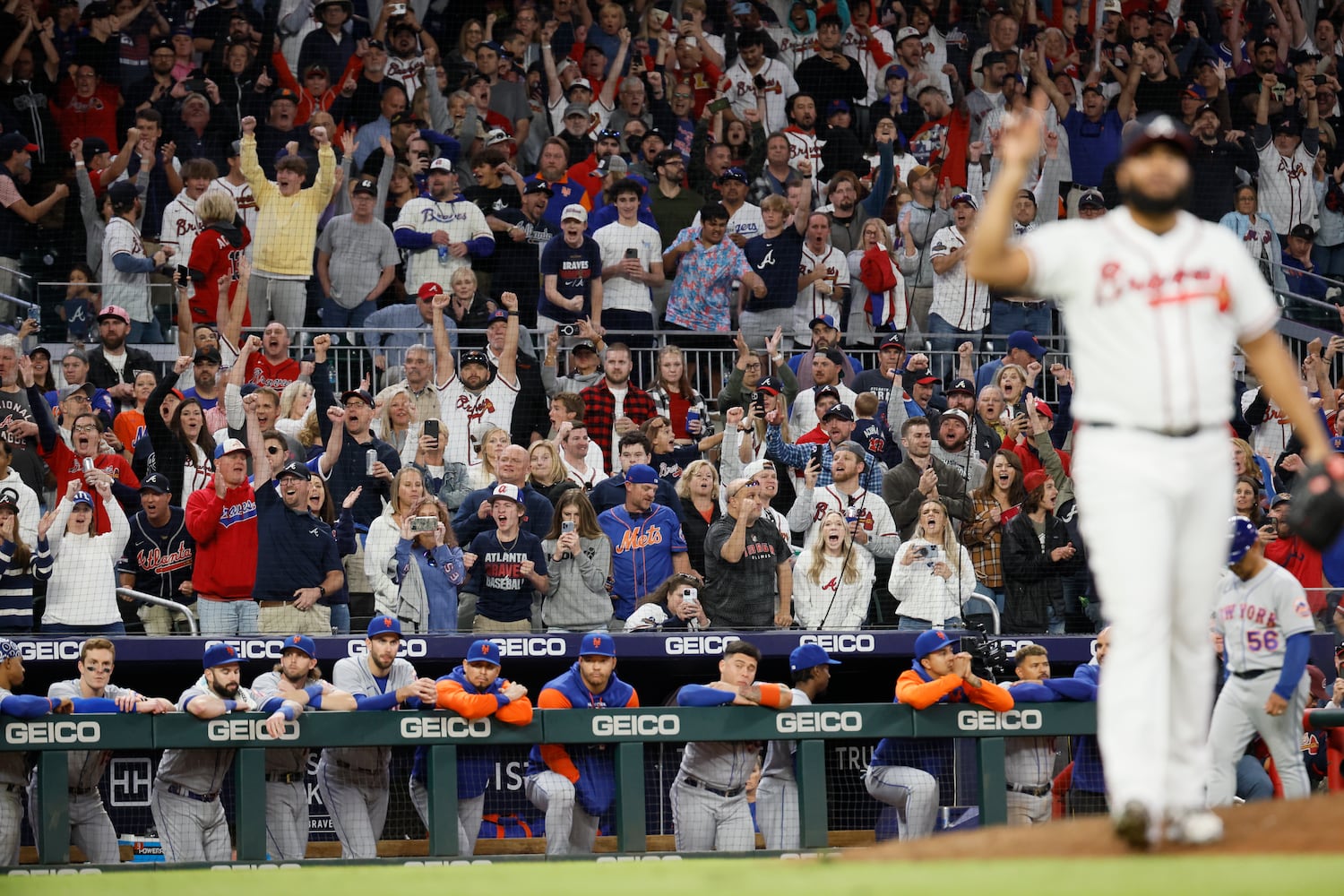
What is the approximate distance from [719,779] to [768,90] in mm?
8796

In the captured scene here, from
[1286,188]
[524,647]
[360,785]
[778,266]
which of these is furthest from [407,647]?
[1286,188]

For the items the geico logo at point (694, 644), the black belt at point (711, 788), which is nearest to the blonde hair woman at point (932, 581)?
the geico logo at point (694, 644)

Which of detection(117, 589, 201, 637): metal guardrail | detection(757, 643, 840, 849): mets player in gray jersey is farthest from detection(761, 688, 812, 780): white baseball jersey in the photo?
detection(117, 589, 201, 637): metal guardrail

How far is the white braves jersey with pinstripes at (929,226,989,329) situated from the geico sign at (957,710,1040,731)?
588 cm

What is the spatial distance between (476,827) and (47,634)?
3.00 meters

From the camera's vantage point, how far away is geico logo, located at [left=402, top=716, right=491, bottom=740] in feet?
30.9

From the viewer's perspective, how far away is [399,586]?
1111 cm

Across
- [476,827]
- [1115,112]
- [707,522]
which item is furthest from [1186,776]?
[1115,112]

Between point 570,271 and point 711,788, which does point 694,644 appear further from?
point 570,271

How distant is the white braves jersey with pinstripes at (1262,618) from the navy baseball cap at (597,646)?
3.32 meters

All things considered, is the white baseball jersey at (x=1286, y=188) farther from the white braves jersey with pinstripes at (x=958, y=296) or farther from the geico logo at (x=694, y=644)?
the geico logo at (x=694, y=644)

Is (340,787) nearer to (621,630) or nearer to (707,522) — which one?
(621,630)

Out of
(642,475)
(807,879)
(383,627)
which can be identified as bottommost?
(807,879)

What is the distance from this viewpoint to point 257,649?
35.0 feet
